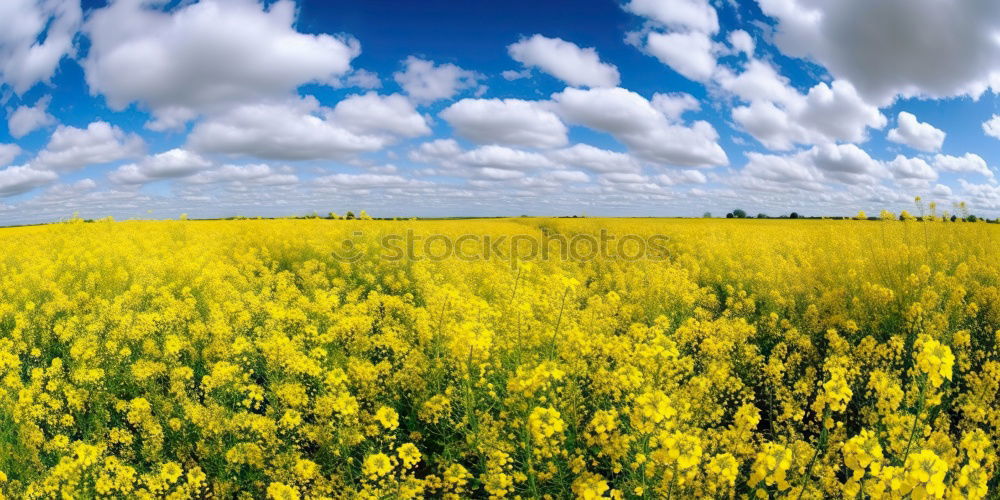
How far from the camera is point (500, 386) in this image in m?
4.57

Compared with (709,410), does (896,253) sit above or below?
above

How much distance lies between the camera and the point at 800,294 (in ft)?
30.1

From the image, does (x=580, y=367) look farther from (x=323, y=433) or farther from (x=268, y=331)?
(x=268, y=331)

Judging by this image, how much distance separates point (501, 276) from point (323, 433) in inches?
240

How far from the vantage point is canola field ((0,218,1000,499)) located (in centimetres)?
335

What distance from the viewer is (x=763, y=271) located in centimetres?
1038

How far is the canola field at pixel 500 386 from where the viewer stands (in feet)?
11.0

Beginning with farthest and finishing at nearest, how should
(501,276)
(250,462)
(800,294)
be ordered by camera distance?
(501,276) < (800,294) < (250,462)

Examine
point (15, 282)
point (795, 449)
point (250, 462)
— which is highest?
point (15, 282)

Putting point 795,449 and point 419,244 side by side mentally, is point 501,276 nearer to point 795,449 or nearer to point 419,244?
point 419,244

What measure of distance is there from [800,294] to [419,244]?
9.20m

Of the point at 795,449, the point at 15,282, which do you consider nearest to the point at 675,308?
the point at 795,449

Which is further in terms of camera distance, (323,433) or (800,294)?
(800,294)

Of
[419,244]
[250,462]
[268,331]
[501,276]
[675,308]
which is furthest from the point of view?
[419,244]
